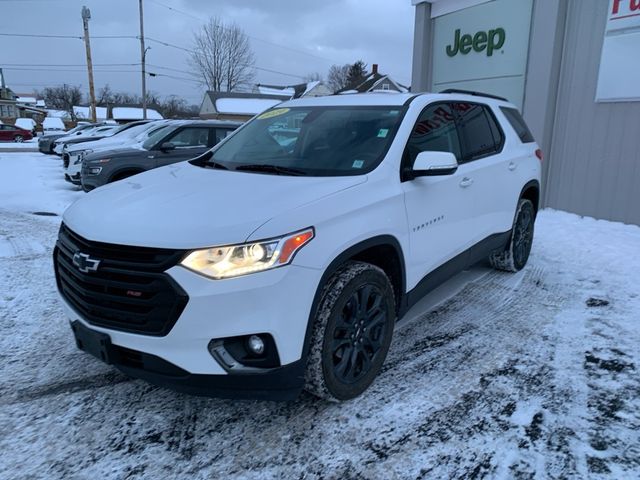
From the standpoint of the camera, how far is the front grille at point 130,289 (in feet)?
7.47

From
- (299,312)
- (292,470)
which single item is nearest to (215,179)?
(299,312)

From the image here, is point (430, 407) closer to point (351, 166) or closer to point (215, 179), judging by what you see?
point (351, 166)

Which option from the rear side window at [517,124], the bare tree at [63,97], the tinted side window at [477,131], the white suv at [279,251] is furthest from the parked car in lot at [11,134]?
the bare tree at [63,97]

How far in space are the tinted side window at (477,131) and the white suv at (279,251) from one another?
0.16 metres

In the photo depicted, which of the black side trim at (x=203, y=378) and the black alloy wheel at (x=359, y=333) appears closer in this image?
the black side trim at (x=203, y=378)

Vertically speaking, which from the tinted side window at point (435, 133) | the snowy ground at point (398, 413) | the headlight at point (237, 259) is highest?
the tinted side window at point (435, 133)

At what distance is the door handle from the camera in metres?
3.82

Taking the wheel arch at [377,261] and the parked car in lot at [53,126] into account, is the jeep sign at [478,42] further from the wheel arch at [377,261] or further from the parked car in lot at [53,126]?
the parked car in lot at [53,126]

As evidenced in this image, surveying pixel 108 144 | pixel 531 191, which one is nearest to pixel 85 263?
pixel 531 191

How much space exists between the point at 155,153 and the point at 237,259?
6967 millimetres

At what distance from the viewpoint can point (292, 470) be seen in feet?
7.79

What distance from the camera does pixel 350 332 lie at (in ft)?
9.14

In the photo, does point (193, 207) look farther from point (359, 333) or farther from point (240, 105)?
point (240, 105)

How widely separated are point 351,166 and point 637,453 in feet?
7.18
